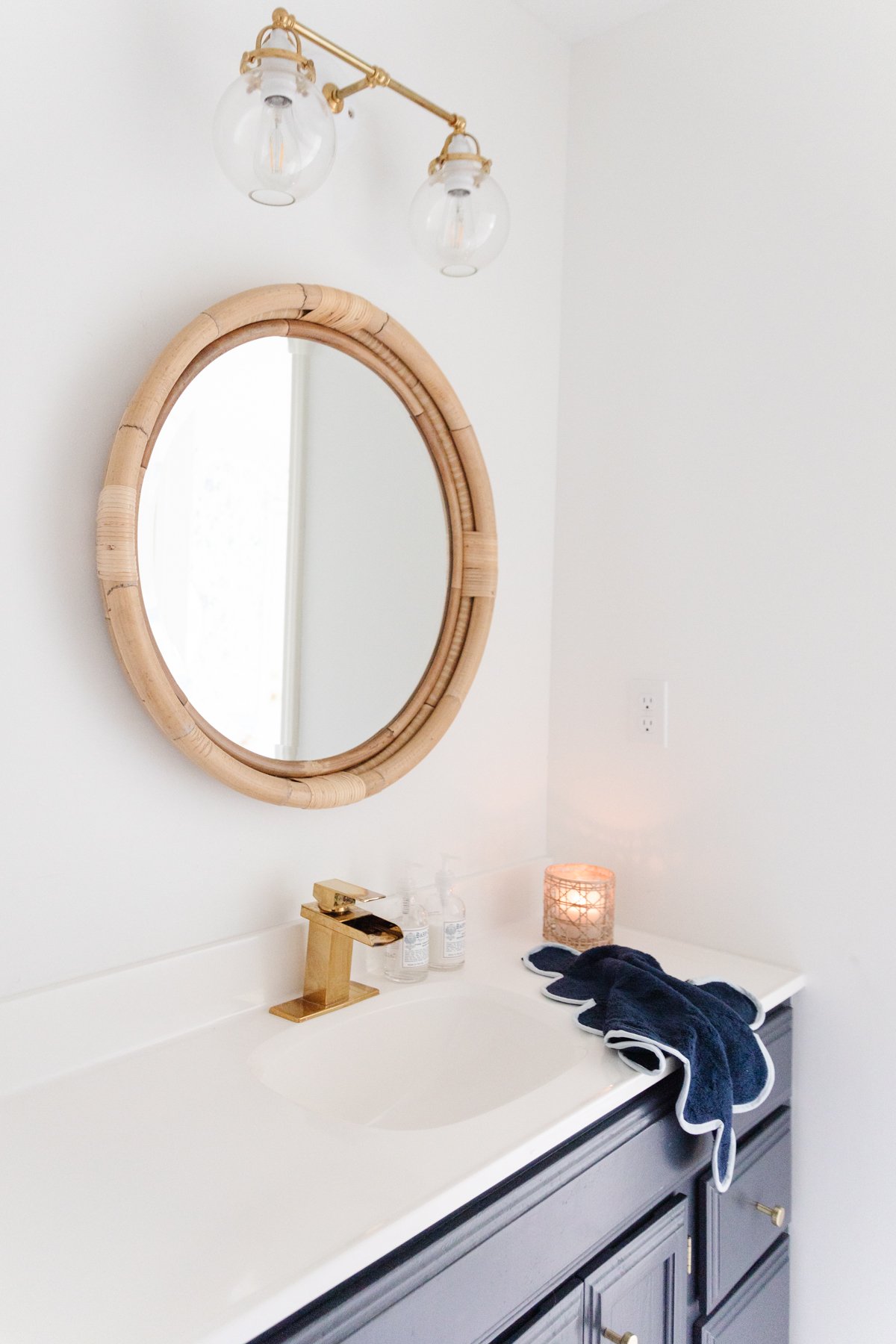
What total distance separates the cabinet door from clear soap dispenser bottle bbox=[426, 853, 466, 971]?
16.6 inches

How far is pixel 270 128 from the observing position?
1.06 m

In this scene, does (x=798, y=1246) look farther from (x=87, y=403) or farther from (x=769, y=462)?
(x=87, y=403)

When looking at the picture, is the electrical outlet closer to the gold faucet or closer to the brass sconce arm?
the gold faucet

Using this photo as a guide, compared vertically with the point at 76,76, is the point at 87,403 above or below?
below

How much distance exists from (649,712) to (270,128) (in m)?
1.01

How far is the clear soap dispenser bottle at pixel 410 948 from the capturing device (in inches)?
53.1

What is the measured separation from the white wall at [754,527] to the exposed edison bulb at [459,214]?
0.43 meters

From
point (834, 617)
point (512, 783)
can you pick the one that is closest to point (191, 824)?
point (512, 783)

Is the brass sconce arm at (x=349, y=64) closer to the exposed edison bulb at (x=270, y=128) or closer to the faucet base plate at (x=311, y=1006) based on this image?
the exposed edison bulb at (x=270, y=128)

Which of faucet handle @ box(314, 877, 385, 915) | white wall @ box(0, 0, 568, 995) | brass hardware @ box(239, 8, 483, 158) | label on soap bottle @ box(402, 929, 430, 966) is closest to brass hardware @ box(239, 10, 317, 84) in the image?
brass hardware @ box(239, 8, 483, 158)

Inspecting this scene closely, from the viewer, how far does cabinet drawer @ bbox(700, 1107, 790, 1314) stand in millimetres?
1180

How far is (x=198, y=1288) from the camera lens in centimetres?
71

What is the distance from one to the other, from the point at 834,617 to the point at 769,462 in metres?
0.26

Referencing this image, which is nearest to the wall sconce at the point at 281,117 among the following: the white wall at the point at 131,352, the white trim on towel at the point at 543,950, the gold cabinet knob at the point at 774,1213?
the white wall at the point at 131,352
